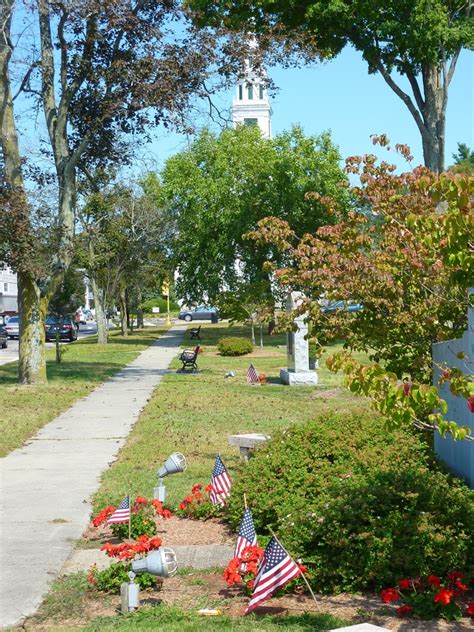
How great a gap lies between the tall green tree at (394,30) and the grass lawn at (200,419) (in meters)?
7.95

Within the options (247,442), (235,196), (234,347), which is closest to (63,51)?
(247,442)

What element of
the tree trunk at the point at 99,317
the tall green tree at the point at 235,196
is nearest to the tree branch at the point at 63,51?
the tall green tree at the point at 235,196

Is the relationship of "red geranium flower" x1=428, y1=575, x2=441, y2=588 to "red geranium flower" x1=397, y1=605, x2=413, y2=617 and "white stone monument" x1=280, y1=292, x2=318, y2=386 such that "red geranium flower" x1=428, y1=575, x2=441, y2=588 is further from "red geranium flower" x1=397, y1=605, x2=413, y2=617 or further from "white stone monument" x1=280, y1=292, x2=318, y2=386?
"white stone monument" x1=280, y1=292, x2=318, y2=386

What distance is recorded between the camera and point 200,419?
628 inches

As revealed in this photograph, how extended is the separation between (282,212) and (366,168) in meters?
32.4

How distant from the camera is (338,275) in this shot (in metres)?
10.2

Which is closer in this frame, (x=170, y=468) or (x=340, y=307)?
(x=170, y=468)

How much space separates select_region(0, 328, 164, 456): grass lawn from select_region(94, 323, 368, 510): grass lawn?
179 centimetres

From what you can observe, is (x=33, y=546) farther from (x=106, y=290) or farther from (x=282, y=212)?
(x=106, y=290)

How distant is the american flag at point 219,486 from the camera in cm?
884

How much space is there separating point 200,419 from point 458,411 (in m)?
8.08

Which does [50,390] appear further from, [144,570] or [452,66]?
[144,570]

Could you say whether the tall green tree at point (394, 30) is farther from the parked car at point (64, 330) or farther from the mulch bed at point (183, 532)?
the parked car at point (64, 330)

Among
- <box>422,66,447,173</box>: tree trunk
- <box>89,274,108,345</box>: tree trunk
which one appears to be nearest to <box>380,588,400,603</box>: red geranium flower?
<box>422,66,447,173</box>: tree trunk
